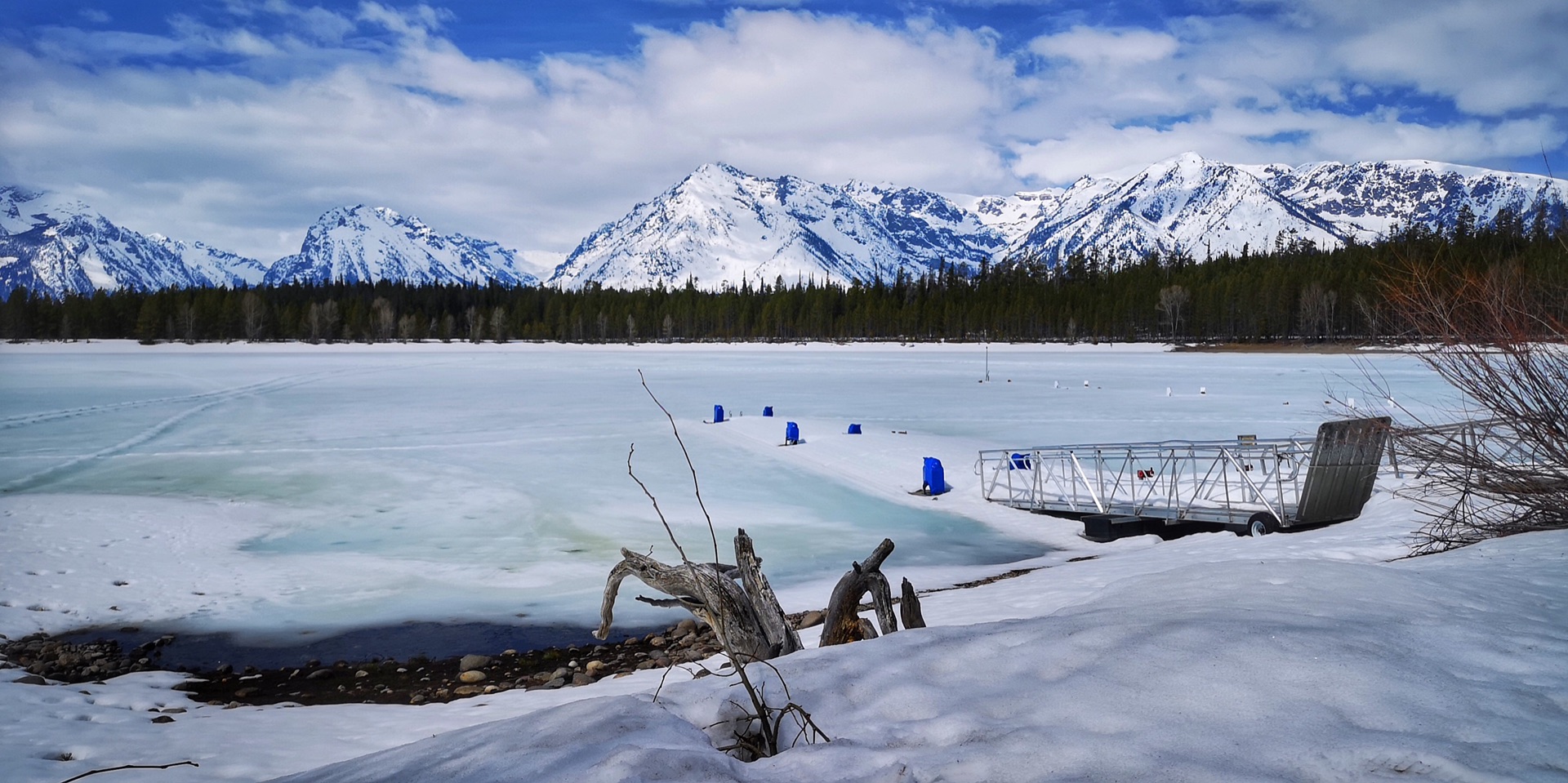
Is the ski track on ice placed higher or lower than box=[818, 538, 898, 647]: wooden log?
lower

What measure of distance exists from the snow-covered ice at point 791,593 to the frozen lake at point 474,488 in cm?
11

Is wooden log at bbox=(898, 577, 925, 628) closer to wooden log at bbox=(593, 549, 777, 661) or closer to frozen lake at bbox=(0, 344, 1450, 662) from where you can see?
wooden log at bbox=(593, 549, 777, 661)

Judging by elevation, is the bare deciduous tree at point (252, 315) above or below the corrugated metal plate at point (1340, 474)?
above

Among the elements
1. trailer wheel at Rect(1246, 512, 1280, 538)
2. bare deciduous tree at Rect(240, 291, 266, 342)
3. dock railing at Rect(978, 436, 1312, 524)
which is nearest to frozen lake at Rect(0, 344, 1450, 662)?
dock railing at Rect(978, 436, 1312, 524)

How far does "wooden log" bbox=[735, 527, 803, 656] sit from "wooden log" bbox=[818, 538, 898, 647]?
27cm

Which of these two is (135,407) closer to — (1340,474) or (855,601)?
(855,601)

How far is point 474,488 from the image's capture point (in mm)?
17219

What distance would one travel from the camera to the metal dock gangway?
39.8 feet

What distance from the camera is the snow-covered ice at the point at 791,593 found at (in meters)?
2.80

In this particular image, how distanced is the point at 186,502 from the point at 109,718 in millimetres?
10518

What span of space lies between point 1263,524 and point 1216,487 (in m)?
3.73

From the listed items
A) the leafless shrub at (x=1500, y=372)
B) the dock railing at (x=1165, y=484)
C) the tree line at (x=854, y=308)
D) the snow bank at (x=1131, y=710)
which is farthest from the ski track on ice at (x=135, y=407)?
the tree line at (x=854, y=308)

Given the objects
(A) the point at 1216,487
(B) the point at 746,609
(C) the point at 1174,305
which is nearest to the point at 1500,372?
(B) the point at 746,609

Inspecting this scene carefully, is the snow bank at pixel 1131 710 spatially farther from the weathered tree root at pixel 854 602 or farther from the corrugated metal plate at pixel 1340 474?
the corrugated metal plate at pixel 1340 474
